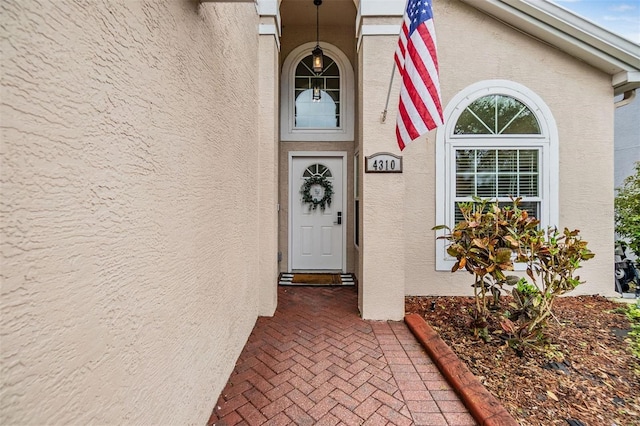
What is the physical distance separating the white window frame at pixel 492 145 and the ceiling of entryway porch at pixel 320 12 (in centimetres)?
248

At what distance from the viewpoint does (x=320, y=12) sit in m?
4.88

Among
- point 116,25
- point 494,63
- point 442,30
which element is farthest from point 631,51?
point 116,25

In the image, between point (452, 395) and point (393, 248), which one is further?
point (393, 248)

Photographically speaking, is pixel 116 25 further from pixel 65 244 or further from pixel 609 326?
pixel 609 326

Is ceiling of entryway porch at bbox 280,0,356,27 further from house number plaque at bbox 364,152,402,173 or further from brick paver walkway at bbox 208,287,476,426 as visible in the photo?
brick paver walkway at bbox 208,287,476,426

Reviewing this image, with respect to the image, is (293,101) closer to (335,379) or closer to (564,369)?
(335,379)

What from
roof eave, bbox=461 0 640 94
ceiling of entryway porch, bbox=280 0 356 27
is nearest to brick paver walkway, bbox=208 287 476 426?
roof eave, bbox=461 0 640 94

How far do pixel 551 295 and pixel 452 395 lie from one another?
1.41 meters

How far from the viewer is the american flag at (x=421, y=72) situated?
7.22 feet

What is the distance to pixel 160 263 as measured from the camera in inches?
49.7

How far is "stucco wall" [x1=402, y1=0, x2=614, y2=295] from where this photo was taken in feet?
13.6

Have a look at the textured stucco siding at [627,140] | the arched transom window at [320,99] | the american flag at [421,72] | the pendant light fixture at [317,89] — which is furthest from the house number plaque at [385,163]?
the textured stucco siding at [627,140]

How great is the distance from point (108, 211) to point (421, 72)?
2.32 m

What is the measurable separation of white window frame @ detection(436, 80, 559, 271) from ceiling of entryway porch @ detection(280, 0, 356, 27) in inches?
97.5
